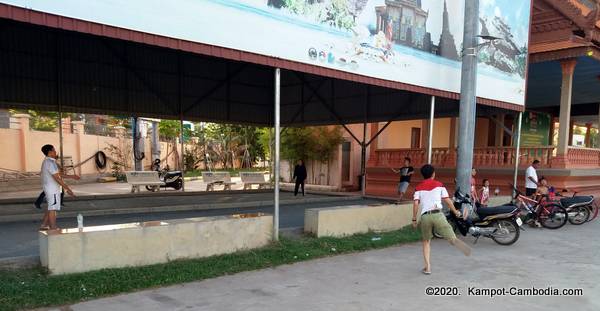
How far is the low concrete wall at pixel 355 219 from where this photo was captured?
23.8 ft

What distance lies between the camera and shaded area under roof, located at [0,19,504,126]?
11.7 metres

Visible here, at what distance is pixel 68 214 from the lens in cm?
884

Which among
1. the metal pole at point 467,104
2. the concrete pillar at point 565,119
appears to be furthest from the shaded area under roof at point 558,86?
the metal pole at point 467,104

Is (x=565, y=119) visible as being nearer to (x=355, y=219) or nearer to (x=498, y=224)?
(x=498, y=224)

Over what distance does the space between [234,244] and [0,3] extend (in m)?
4.25

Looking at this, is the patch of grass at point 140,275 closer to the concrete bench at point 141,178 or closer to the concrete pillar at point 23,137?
the concrete bench at point 141,178

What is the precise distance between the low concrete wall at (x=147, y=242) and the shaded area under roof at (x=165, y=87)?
7.21m

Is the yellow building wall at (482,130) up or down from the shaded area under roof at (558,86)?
down

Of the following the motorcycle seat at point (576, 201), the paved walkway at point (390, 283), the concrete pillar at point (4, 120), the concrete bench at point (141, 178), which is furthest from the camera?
the concrete pillar at point (4, 120)

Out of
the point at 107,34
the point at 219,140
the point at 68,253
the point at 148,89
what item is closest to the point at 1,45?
the point at 148,89

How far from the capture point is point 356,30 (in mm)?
7469

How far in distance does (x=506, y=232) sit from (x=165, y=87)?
12.2 meters

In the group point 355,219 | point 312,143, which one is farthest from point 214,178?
point 355,219

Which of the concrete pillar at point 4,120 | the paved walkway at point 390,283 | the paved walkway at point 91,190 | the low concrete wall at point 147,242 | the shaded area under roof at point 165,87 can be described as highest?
the shaded area under roof at point 165,87
